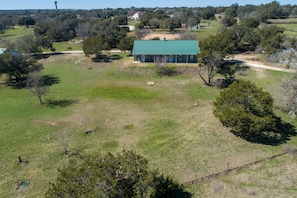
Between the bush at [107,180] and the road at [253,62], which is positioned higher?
the bush at [107,180]

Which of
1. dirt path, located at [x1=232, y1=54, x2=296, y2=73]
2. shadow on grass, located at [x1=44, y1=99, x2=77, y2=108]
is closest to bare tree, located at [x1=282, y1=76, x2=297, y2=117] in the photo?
dirt path, located at [x1=232, y1=54, x2=296, y2=73]

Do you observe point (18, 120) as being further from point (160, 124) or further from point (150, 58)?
point (150, 58)

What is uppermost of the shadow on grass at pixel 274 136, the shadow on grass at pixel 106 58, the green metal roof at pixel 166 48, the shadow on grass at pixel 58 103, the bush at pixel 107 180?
the green metal roof at pixel 166 48

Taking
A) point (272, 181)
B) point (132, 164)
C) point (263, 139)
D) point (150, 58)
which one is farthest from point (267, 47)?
point (132, 164)

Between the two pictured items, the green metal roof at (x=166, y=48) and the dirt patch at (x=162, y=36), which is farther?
the dirt patch at (x=162, y=36)

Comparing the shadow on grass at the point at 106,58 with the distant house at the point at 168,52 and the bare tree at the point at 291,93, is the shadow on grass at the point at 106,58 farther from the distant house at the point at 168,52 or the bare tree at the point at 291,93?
the bare tree at the point at 291,93

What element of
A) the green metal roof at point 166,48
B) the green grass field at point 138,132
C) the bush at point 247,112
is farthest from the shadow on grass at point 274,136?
the green metal roof at point 166,48
